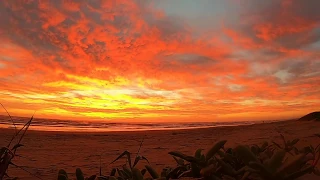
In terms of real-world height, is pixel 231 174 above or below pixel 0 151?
below

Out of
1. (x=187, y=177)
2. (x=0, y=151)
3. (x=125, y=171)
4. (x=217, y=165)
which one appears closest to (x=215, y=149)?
(x=217, y=165)

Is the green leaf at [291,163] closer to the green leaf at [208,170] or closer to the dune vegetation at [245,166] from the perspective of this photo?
the dune vegetation at [245,166]

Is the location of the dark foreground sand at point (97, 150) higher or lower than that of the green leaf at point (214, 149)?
lower

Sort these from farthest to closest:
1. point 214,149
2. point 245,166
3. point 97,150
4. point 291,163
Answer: point 97,150 → point 214,149 → point 245,166 → point 291,163

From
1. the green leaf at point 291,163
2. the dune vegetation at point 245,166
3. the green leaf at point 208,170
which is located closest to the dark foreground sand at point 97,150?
the dune vegetation at point 245,166

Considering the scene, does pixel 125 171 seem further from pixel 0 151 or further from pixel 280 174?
pixel 280 174

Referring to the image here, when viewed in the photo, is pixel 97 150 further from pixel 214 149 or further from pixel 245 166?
pixel 245 166

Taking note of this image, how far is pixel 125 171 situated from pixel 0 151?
0.70 metres

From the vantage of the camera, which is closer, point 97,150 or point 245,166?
point 245,166

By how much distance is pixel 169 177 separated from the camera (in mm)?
1576

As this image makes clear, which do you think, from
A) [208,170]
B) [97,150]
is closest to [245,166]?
[208,170]

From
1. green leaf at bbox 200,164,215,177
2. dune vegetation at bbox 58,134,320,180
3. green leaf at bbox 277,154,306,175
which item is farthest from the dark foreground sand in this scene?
green leaf at bbox 277,154,306,175

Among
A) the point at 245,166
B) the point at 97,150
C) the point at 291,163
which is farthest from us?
the point at 97,150

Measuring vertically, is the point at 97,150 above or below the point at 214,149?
below
